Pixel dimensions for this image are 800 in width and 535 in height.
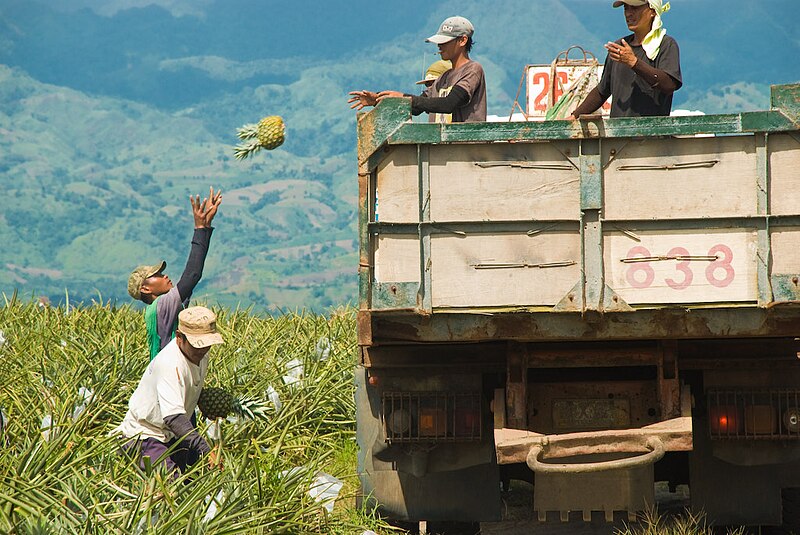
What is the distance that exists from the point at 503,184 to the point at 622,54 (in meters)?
1.12

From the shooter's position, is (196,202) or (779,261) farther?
(196,202)

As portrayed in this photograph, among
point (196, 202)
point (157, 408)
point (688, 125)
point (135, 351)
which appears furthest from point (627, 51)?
point (135, 351)

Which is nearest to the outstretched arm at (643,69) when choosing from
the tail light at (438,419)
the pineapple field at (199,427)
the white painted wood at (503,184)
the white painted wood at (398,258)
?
the white painted wood at (503,184)

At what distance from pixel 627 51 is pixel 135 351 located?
5325 millimetres

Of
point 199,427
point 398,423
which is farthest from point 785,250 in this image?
point 199,427

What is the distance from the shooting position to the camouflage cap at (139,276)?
7.83 meters

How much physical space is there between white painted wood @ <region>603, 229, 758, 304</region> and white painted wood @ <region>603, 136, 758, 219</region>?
0.12 meters

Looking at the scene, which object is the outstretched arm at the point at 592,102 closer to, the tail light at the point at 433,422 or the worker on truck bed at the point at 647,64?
the worker on truck bed at the point at 647,64

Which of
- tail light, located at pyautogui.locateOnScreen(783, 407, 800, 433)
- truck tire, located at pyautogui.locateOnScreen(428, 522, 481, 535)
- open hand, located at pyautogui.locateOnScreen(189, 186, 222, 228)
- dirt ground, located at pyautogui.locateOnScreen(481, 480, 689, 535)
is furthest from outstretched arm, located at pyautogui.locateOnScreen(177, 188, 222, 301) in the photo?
tail light, located at pyautogui.locateOnScreen(783, 407, 800, 433)

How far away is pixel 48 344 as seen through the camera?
35.3 feet

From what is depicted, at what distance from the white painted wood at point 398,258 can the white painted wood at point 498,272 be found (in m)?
0.10

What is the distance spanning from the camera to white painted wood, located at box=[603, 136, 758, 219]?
6.18 meters

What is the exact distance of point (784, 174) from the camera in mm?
6156

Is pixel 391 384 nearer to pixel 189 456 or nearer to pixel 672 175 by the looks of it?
pixel 189 456
